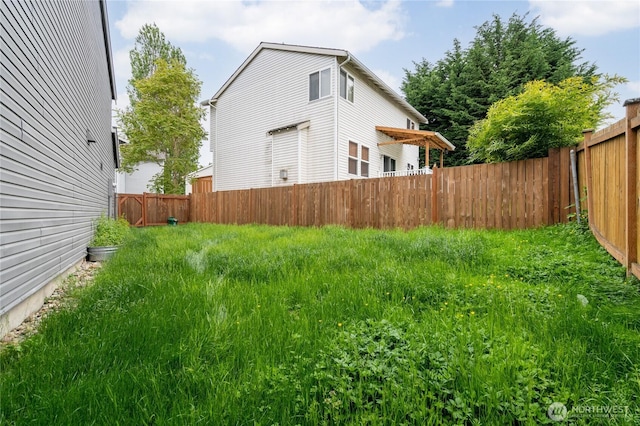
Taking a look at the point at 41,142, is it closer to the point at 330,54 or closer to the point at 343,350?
the point at 343,350

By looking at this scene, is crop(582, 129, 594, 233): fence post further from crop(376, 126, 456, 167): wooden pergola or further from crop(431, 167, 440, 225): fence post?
crop(376, 126, 456, 167): wooden pergola

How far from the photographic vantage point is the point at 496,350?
1687 mm

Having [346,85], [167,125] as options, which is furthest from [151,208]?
[346,85]

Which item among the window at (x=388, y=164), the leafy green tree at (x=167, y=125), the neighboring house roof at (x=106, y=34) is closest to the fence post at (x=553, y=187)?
the window at (x=388, y=164)

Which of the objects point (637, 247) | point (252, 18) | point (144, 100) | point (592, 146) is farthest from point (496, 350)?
point (144, 100)

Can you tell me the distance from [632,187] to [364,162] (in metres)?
10.6

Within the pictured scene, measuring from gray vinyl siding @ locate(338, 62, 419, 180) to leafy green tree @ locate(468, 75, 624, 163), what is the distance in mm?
6641

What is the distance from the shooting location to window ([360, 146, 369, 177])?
1286 centimetres

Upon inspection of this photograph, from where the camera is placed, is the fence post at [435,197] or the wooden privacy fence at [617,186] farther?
the fence post at [435,197]

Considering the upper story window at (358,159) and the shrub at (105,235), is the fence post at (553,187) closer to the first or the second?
the upper story window at (358,159)

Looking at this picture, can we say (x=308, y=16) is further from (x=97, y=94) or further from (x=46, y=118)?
(x=46, y=118)

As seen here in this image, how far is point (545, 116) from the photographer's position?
4.88 metres

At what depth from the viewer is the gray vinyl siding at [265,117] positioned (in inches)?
462

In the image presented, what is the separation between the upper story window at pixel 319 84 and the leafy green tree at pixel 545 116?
24.3 feet
